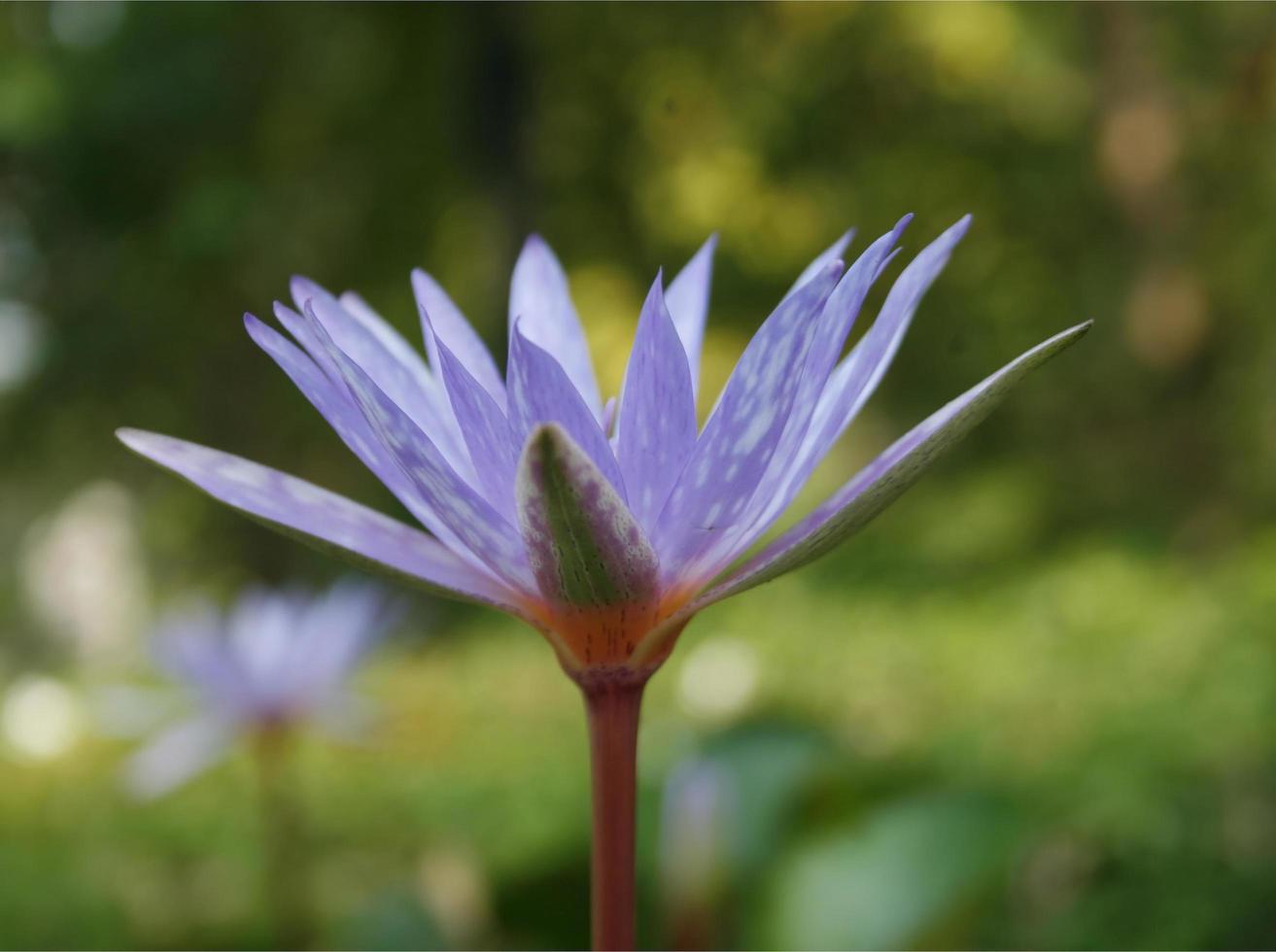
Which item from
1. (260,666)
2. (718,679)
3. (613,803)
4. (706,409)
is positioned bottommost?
(613,803)

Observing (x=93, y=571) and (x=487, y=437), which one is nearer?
(x=487, y=437)

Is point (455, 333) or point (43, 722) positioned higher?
point (43, 722)

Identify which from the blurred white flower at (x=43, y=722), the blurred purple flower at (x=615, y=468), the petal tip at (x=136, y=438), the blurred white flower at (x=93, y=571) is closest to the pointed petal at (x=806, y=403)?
the blurred purple flower at (x=615, y=468)

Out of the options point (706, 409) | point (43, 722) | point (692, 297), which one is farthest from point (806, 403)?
point (706, 409)

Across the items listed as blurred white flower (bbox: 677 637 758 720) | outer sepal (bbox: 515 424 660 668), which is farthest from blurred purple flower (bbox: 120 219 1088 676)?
blurred white flower (bbox: 677 637 758 720)

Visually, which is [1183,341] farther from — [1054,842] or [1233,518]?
[1054,842]

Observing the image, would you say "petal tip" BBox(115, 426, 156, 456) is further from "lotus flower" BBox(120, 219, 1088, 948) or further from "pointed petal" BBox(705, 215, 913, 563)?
"pointed petal" BBox(705, 215, 913, 563)

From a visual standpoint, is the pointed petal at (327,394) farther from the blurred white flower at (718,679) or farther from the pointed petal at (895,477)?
the blurred white flower at (718,679)

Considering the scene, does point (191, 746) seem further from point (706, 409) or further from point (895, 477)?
point (706, 409)
